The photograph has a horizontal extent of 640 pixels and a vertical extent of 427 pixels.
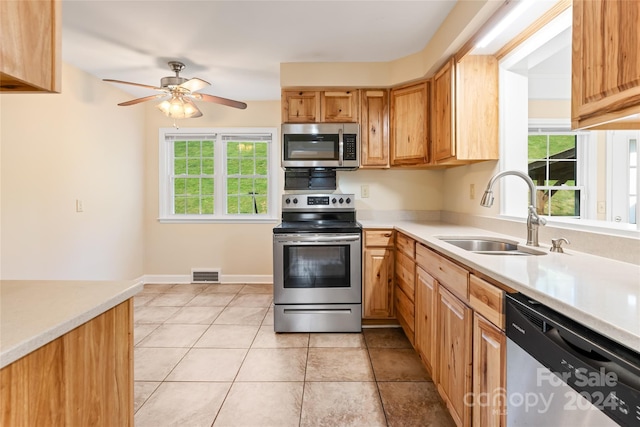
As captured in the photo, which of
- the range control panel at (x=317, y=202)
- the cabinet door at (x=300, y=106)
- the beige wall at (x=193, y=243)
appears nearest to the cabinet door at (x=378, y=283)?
the range control panel at (x=317, y=202)

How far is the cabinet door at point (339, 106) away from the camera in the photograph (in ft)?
10.4

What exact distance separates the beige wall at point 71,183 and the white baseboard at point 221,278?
0.19 meters

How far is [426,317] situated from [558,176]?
180 centimetres

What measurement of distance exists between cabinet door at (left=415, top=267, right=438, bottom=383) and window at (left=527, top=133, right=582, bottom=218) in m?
1.35

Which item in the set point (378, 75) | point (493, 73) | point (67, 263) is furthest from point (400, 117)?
point (67, 263)

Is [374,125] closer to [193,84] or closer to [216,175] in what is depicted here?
[193,84]

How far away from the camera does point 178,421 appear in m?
1.74

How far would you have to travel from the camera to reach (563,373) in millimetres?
853

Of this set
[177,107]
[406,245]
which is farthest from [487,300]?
[177,107]

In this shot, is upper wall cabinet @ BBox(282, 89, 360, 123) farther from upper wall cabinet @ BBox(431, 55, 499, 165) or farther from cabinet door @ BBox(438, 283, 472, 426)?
cabinet door @ BBox(438, 283, 472, 426)

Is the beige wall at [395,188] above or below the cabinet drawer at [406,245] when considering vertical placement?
above

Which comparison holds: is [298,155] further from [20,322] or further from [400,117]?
[20,322]

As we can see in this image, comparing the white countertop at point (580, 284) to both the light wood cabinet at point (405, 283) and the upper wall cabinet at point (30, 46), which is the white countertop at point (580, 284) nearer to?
the light wood cabinet at point (405, 283)

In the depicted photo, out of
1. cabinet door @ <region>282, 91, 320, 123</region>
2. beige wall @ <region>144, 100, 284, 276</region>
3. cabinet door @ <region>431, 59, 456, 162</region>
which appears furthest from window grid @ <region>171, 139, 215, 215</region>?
cabinet door @ <region>431, 59, 456, 162</region>
